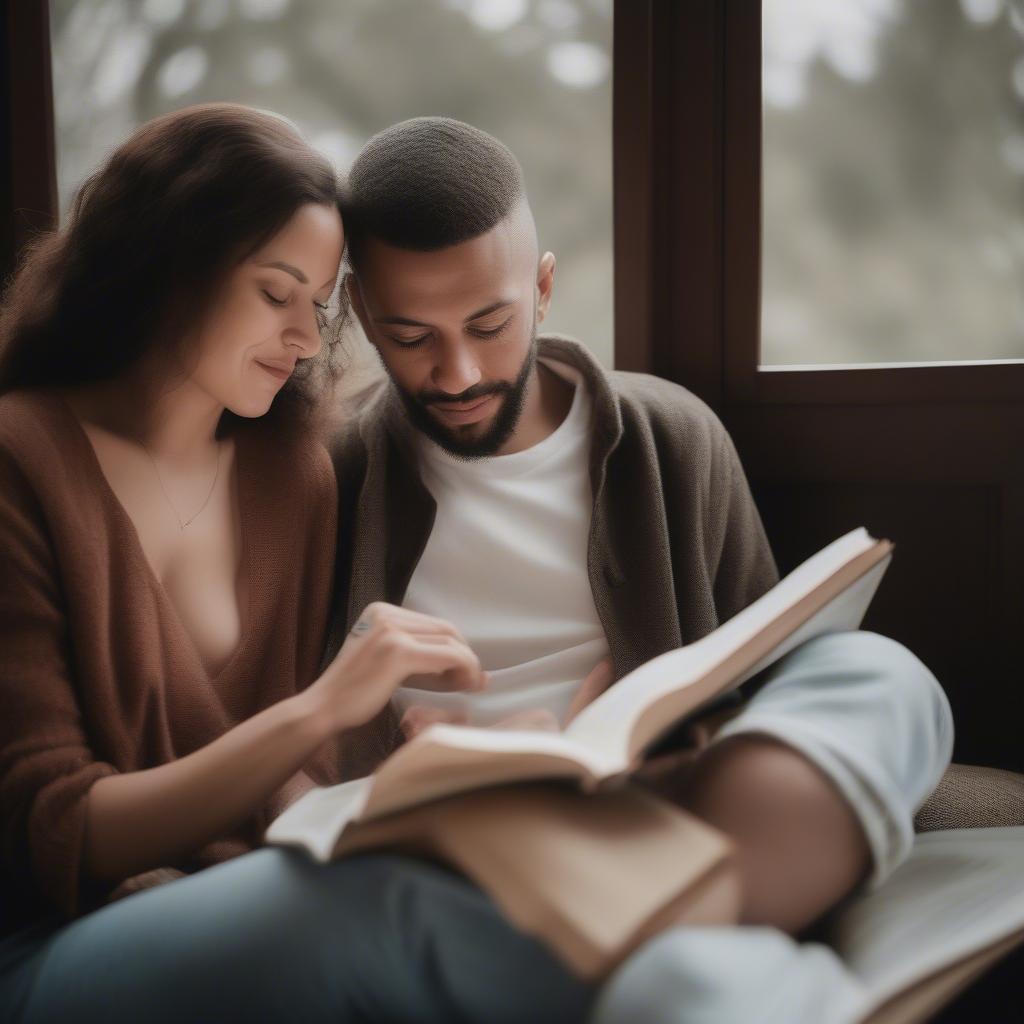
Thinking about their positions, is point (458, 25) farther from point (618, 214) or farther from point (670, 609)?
point (670, 609)

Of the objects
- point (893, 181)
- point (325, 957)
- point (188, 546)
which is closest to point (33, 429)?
point (188, 546)

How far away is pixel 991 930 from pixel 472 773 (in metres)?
0.41

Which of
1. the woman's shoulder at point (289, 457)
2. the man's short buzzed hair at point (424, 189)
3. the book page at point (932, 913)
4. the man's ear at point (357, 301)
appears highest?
the man's short buzzed hair at point (424, 189)

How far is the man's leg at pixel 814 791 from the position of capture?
0.78 metres

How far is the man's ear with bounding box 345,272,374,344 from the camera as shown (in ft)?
4.19

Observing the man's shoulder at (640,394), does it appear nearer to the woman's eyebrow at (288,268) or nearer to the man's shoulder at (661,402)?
the man's shoulder at (661,402)

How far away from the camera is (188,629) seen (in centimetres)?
114

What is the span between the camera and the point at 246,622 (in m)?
1.16

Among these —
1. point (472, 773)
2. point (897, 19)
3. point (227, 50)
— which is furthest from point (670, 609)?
point (227, 50)

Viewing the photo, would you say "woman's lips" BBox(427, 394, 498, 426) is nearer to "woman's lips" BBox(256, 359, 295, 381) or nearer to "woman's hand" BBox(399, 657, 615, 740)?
"woman's lips" BBox(256, 359, 295, 381)

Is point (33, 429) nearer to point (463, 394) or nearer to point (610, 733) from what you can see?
point (463, 394)

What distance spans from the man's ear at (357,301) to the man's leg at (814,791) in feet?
2.21

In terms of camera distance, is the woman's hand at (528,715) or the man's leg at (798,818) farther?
the woman's hand at (528,715)

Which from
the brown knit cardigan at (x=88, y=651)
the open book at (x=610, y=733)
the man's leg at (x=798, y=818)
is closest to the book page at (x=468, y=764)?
the open book at (x=610, y=733)
